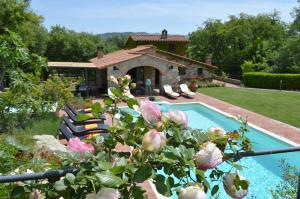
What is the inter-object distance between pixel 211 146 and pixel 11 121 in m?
12.6

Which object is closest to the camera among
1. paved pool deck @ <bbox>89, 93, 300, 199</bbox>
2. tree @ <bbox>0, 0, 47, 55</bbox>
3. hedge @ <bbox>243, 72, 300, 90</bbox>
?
paved pool deck @ <bbox>89, 93, 300, 199</bbox>

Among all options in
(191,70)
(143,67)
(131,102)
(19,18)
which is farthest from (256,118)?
(19,18)

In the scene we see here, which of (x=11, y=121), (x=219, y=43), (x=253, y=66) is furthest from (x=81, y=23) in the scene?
(x=11, y=121)

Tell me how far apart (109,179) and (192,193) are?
430 millimetres

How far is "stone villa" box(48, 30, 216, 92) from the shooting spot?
92.2 ft

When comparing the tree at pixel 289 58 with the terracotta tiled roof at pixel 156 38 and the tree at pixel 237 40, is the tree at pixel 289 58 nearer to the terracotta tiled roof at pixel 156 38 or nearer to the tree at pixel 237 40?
the tree at pixel 237 40

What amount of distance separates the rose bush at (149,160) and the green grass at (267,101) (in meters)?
18.2

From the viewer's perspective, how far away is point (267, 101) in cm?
2602

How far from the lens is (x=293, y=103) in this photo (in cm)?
2497

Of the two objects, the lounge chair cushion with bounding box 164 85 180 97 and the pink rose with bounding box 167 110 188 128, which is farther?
the lounge chair cushion with bounding box 164 85 180 97

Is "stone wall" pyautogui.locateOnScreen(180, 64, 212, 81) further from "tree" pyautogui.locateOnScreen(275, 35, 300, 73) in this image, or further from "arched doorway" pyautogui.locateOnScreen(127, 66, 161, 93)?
"tree" pyautogui.locateOnScreen(275, 35, 300, 73)

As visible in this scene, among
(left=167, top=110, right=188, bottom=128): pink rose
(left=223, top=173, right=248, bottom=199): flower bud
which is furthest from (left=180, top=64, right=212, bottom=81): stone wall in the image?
(left=223, top=173, right=248, bottom=199): flower bud

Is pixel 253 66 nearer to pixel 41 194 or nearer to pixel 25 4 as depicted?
pixel 25 4

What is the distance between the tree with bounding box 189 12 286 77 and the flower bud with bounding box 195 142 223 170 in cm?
4340
